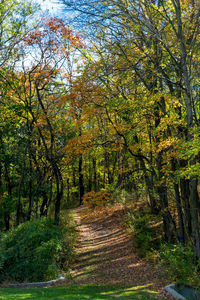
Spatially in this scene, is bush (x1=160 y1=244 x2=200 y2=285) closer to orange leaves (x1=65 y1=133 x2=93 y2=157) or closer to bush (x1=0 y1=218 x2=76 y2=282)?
bush (x1=0 y1=218 x2=76 y2=282)

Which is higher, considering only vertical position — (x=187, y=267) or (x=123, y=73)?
(x=123, y=73)

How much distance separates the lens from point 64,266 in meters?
10.1

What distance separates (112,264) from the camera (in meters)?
10.4

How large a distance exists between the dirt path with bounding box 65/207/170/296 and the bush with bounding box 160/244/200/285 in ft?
1.53

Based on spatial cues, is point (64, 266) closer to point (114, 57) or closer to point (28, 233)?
point (28, 233)

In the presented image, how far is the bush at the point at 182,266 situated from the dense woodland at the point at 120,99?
506 millimetres

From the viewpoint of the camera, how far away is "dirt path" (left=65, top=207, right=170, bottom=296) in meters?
8.55

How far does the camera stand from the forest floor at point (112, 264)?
8297 mm

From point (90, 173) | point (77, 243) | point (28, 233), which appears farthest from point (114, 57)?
point (90, 173)

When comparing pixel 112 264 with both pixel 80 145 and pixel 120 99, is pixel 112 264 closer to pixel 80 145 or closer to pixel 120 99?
pixel 80 145

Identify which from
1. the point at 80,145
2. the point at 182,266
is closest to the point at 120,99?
the point at 80,145

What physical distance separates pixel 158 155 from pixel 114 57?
420 cm

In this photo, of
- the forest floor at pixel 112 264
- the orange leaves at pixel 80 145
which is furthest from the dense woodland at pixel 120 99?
the forest floor at pixel 112 264

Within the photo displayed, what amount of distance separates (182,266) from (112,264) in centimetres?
360
